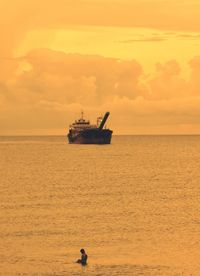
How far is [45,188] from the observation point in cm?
10056

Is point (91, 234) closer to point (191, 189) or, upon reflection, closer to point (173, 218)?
point (173, 218)

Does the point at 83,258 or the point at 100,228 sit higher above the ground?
the point at 100,228

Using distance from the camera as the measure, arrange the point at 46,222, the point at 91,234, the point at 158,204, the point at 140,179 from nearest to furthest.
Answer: the point at 91,234, the point at 46,222, the point at 158,204, the point at 140,179

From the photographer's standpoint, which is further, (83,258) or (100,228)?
(100,228)

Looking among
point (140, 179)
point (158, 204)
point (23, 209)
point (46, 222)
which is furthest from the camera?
point (140, 179)

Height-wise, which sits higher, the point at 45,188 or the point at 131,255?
the point at 45,188

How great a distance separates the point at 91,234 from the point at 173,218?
12.1 m

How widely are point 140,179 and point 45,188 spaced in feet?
77.0

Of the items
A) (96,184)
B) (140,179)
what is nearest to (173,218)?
(96,184)

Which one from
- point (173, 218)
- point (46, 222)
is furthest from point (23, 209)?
point (173, 218)

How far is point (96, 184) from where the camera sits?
360ft

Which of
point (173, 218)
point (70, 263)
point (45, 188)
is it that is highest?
point (45, 188)

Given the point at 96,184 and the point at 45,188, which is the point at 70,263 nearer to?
the point at 45,188

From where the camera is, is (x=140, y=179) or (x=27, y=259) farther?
(x=140, y=179)
